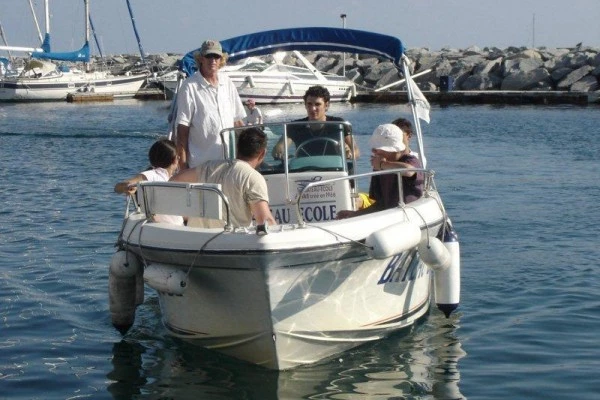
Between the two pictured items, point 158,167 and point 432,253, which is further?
point 158,167

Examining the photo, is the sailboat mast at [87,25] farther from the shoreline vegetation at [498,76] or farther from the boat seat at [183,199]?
the boat seat at [183,199]

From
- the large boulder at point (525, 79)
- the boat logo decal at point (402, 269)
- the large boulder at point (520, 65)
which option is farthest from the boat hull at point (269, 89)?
the boat logo decal at point (402, 269)

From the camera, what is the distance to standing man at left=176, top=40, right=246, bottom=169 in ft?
28.0

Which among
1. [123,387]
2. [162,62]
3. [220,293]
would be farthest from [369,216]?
[162,62]

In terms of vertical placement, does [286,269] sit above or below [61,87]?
below

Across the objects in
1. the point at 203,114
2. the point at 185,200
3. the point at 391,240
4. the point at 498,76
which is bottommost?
the point at 498,76

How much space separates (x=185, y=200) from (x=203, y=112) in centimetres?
151

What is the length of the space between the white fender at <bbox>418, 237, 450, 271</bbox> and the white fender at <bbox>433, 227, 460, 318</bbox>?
1.91 feet

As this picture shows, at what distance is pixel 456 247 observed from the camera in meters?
8.65

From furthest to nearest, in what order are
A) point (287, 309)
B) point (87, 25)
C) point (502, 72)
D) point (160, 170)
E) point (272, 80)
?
Result: 1. point (87, 25)
2. point (502, 72)
3. point (272, 80)
4. point (160, 170)
5. point (287, 309)

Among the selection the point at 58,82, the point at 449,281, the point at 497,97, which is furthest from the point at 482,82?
the point at 449,281

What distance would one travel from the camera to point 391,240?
708 centimetres

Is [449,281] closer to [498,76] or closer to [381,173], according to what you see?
[381,173]

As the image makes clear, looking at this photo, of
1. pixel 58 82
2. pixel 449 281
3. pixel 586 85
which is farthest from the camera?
pixel 58 82
